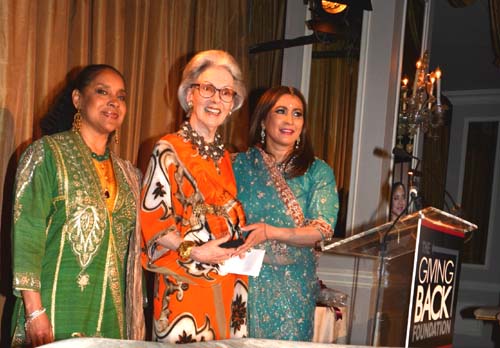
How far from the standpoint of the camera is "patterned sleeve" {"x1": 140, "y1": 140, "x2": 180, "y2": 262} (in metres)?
2.00

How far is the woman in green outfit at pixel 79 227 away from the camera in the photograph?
6.40 feet

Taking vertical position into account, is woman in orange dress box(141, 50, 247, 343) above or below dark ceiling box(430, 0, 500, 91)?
below

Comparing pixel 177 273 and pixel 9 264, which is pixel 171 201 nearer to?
pixel 177 273

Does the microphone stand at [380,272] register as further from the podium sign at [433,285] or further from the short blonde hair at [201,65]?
the short blonde hair at [201,65]

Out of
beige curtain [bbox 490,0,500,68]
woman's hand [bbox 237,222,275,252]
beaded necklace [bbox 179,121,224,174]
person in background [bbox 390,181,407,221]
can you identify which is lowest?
woman's hand [bbox 237,222,275,252]

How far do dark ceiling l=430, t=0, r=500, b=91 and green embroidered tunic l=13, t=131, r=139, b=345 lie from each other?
4453 mm

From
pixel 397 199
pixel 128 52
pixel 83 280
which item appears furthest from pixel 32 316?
pixel 397 199

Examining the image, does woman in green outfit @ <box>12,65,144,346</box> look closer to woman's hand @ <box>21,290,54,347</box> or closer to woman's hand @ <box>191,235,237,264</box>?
woman's hand @ <box>21,290,54,347</box>

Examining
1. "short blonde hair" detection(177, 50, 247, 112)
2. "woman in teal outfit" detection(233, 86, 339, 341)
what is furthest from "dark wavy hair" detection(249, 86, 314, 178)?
"short blonde hair" detection(177, 50, 247, 112)

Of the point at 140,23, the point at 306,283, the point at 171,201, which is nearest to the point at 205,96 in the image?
the point at 171,201

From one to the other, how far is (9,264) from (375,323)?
4.80ft

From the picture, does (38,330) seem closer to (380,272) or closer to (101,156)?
(101,156)

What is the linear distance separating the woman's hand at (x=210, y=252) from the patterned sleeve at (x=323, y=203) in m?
0.43

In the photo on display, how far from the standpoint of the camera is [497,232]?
8469mm
